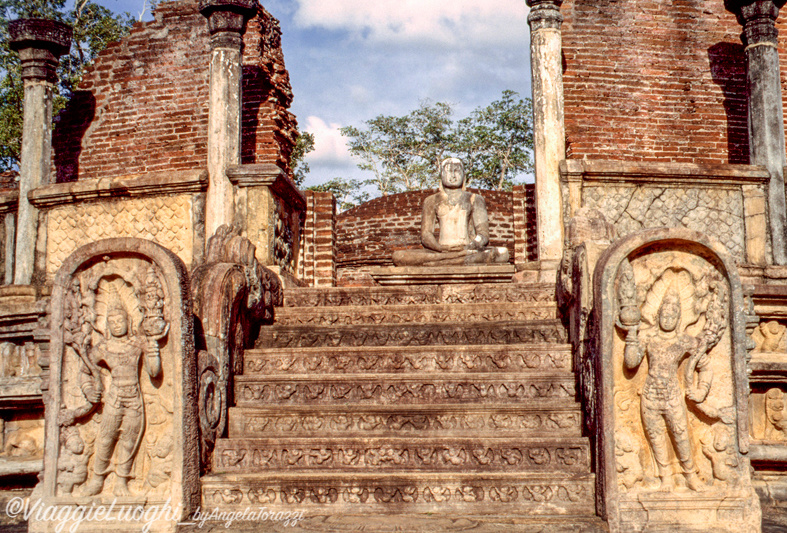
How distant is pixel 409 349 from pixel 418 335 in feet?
0.85

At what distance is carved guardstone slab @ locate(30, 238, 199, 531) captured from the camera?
Result: 3.98 metres

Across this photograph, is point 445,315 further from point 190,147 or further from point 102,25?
point 102,25

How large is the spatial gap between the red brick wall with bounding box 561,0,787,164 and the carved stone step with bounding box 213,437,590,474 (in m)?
7.36

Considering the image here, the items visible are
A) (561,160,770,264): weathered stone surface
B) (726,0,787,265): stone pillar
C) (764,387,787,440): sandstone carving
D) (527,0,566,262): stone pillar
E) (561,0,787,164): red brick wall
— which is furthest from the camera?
(561,0,787,164): red brick wall

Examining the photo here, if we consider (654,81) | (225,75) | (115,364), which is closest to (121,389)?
(115,364)

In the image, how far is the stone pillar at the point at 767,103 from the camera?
288 inches

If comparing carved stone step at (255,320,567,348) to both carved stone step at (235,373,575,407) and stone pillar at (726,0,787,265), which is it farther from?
stone pillar at (726,0,787,265)

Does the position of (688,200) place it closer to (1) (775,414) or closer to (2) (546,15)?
(1) (775,414)

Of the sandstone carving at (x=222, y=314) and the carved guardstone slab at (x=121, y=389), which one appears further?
the sandstone carving at (x=222, y=314)

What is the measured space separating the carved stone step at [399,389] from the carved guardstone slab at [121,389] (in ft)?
2.83

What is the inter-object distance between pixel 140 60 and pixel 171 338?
1017 cm

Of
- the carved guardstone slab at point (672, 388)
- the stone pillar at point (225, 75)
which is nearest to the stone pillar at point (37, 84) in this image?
the stone pillar at point (225, 75)

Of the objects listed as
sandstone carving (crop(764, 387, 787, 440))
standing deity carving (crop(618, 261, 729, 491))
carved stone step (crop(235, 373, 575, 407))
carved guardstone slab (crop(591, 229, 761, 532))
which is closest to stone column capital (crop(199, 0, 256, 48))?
carved stone step (crop(235, 373, 575, 407))

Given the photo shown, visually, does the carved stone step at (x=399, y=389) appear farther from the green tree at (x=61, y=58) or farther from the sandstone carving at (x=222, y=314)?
the green tree at (x=61, y=58)
